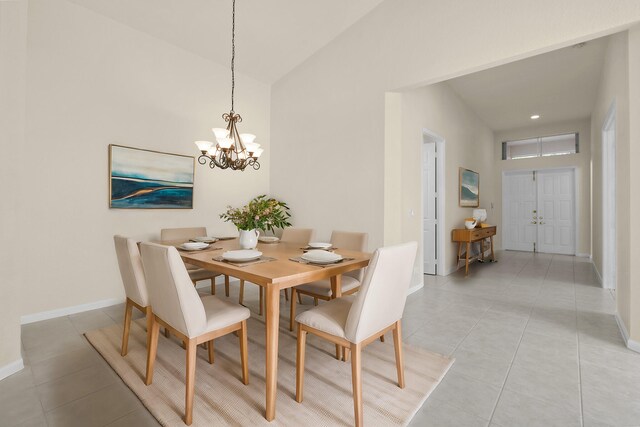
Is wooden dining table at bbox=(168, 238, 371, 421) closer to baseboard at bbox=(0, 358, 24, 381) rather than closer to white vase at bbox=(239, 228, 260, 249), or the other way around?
white vase at bbox=(239, 228, 260, 249)

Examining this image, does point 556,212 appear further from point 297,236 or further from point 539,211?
point 297,236

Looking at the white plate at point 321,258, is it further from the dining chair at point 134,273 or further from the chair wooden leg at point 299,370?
the dining chair at point 134,273

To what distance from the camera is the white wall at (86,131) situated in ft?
9.04

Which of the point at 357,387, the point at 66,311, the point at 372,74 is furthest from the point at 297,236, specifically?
the point at 66,311

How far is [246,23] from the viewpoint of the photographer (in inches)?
140

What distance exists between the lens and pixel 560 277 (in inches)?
178

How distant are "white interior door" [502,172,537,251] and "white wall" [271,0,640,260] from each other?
571 centimetres

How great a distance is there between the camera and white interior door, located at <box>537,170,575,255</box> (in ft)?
21.9

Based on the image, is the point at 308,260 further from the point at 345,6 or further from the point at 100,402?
the point at 345,6

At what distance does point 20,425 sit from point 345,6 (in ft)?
14.6

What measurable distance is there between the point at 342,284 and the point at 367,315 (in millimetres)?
1000

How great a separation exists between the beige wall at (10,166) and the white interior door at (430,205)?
4593mm

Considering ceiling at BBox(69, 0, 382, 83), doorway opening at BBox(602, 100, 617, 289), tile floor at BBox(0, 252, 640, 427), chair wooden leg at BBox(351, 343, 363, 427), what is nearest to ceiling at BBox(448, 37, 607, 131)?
doorway opening at BBox(602, 100, 617, 289)

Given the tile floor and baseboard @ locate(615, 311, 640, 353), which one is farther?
baseboard @ locate(615, 311, 640, 353)
